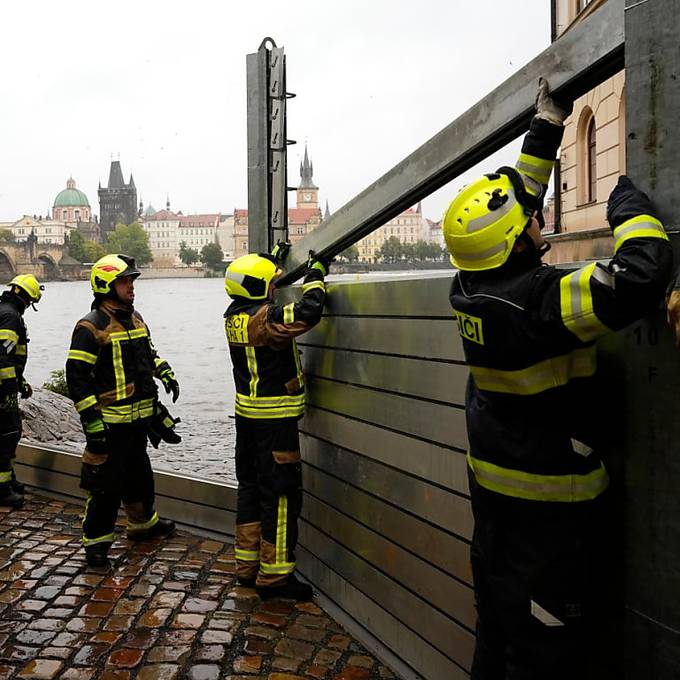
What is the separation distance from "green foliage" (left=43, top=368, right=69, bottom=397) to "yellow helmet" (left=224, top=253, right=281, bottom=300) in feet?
22.8

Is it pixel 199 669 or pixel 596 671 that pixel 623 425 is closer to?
pixel 596 671

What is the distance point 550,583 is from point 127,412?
13.3 feet

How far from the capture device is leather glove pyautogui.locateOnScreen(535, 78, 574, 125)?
8.66 feet

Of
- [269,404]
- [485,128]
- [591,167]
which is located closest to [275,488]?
[269,404]

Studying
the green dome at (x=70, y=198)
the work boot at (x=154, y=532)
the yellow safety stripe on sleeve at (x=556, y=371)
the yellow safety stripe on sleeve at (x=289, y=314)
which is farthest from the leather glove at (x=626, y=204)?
the green dome at (x=70, y=198)

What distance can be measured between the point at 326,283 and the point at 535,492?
8.06ft

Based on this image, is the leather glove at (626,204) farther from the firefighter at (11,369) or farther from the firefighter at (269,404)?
the firefighter at (11,369)

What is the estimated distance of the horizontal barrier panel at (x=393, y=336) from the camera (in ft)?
11.1

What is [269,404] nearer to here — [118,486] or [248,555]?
[248,555]

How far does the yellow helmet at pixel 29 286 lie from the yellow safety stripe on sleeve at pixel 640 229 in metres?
6.55

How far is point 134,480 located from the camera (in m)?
6.13

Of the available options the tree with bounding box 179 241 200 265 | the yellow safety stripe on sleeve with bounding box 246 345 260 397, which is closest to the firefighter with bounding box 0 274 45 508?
the tree with bounding box 179 241 200 265

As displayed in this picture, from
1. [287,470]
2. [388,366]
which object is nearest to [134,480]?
[287,470]

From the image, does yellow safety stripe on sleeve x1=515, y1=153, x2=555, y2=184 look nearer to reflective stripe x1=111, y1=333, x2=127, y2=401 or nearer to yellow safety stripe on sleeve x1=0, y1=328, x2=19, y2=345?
reflective stripe x1=111, y1=333, x2=127, y2=401
